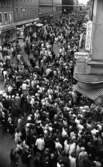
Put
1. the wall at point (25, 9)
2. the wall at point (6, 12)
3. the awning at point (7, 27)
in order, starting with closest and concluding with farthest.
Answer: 1. the awning at point (7, 27)
2. the wall at point (6, 12)
3. the wall at point (25, 9)

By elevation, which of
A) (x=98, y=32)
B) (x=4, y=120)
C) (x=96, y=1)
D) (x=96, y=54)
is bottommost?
(x=4, y=120)

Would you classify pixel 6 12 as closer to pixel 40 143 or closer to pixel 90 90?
pixel 90 90

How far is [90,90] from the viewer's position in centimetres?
1174

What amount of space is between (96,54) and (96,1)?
95.3 inches

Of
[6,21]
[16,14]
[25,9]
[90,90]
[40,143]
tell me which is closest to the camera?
[40,143]

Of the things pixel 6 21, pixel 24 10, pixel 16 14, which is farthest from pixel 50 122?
pixel 24 10

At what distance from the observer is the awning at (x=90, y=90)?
11461 millimetres

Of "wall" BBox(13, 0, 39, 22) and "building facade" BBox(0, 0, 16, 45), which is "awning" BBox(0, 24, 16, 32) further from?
"wall" BBox(13, 0, 39, 22)

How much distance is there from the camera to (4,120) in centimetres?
966

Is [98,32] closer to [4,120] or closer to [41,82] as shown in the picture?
[41,82]

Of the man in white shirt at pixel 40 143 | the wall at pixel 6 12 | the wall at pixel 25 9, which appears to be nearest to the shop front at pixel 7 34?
the wall at pixel 6 12

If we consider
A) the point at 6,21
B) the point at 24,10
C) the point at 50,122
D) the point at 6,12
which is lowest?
the point at 50,122

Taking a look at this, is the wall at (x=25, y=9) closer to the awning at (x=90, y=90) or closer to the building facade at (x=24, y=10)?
the building facade at (x=24, y=10)

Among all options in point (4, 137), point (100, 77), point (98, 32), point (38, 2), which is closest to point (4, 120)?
point (4, 137)
